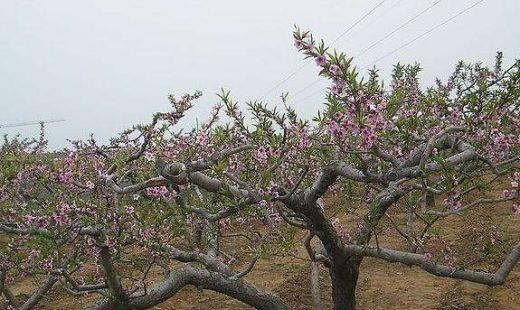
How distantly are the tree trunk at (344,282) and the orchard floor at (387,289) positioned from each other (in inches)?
65.2

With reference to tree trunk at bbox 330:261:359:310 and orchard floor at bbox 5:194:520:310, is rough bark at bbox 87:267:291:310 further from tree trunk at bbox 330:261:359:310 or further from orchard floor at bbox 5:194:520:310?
orchard floor at bbox 5:194:520:310

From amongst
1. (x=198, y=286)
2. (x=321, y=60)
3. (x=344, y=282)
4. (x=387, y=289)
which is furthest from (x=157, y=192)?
(x=387, y=289)

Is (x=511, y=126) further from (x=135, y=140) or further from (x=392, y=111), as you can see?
(x=135, y=140)

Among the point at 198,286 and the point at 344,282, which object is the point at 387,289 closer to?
the point at 344,282

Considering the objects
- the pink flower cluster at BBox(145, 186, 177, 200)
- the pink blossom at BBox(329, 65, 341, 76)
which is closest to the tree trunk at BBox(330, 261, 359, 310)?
the pink flower cluster at BBox(145, 186, 177, 200)

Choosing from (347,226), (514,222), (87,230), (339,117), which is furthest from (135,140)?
(514,222)

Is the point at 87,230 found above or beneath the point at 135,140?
beneath

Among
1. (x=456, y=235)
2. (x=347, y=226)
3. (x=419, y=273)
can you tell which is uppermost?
(x=347, y=226)

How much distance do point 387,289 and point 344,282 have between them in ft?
9.36

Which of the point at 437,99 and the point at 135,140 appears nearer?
the point at 437,99

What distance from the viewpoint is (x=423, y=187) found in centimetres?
457

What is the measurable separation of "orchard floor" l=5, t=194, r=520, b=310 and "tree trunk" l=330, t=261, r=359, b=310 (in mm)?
1657

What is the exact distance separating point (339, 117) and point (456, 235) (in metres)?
9.53

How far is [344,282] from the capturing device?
20.5ft
